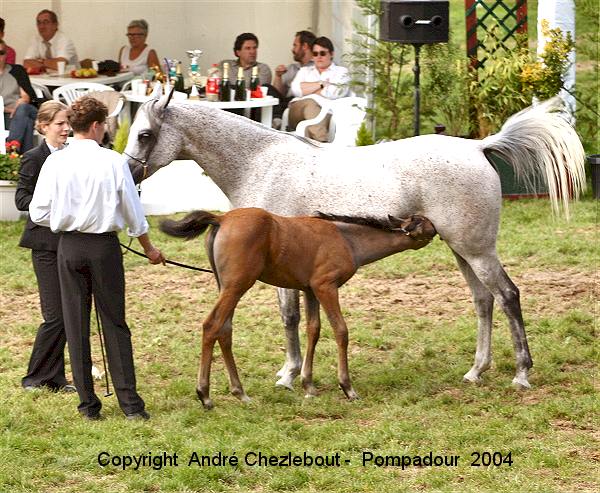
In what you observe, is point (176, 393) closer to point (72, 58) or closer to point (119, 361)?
point (119, 361)

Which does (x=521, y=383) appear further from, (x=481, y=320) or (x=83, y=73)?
(x=83, y=73)

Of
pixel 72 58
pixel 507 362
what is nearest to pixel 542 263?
pixel 507 362

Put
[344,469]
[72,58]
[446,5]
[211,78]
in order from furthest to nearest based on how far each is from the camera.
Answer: [72,58] → [211,78] → [446,5] → [344,469]

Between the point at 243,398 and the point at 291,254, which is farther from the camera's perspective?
the point at 243,398

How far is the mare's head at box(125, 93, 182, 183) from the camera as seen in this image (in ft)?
23.0

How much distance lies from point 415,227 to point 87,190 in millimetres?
1934

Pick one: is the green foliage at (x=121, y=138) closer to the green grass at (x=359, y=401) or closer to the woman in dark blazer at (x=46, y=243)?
the green grass at (x=359, y=401)

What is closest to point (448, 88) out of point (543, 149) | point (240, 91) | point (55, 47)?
point (240, 91)

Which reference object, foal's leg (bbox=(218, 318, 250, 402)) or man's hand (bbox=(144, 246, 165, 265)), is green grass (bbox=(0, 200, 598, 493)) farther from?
man's hand (bbox=(144, 246, 165, 265))

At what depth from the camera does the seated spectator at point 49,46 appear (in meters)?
14.6

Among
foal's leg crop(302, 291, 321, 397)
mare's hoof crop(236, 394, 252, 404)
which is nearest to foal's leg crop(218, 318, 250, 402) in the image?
mare's hoof crop(236, 394, 252, 404)

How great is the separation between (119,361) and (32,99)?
7.40 m

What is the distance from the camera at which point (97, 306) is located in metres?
6.38

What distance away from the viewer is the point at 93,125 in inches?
246
